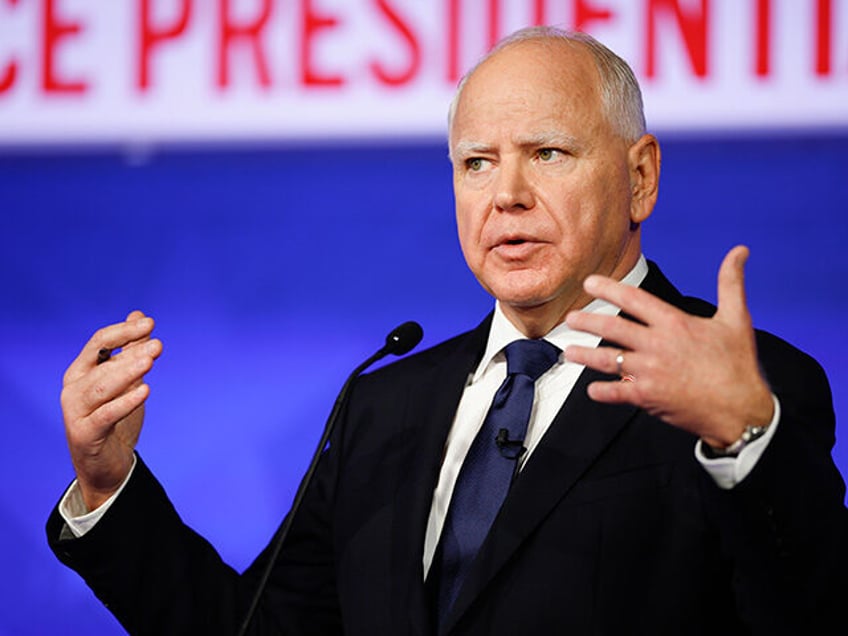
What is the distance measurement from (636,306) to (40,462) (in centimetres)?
197

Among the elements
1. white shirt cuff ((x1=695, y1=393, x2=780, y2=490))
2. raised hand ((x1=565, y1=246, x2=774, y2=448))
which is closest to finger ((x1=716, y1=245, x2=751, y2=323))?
raised hand ((x1=565, y1=246, x2=774, y2=448))

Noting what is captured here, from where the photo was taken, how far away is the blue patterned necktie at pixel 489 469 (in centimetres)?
185

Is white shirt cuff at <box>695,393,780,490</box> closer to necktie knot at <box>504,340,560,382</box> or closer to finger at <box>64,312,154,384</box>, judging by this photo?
necktie knot at <box>504,340,560,382</box>

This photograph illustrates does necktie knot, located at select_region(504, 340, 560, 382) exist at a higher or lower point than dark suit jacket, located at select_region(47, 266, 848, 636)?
higher

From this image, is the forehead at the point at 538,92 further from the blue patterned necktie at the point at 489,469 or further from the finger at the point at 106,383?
the finger at the point at 106,383

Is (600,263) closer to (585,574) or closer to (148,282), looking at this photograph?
(585,574)

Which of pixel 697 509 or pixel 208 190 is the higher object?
pixel 208 190

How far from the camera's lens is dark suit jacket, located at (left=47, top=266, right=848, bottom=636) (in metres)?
1.48

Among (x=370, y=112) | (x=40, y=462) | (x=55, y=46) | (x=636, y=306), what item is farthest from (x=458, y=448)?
(x=55, y=46)

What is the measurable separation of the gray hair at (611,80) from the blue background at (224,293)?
63 centimetres

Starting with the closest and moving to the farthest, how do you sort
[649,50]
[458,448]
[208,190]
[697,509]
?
[697,509]
[458,448]
[649,50]
[208,190]

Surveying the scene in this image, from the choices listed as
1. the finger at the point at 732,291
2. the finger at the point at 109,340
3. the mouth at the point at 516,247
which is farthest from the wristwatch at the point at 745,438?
the finger at the point at 109,340

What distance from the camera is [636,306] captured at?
142 centimetres

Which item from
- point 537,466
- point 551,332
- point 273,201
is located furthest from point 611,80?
point 273,201
